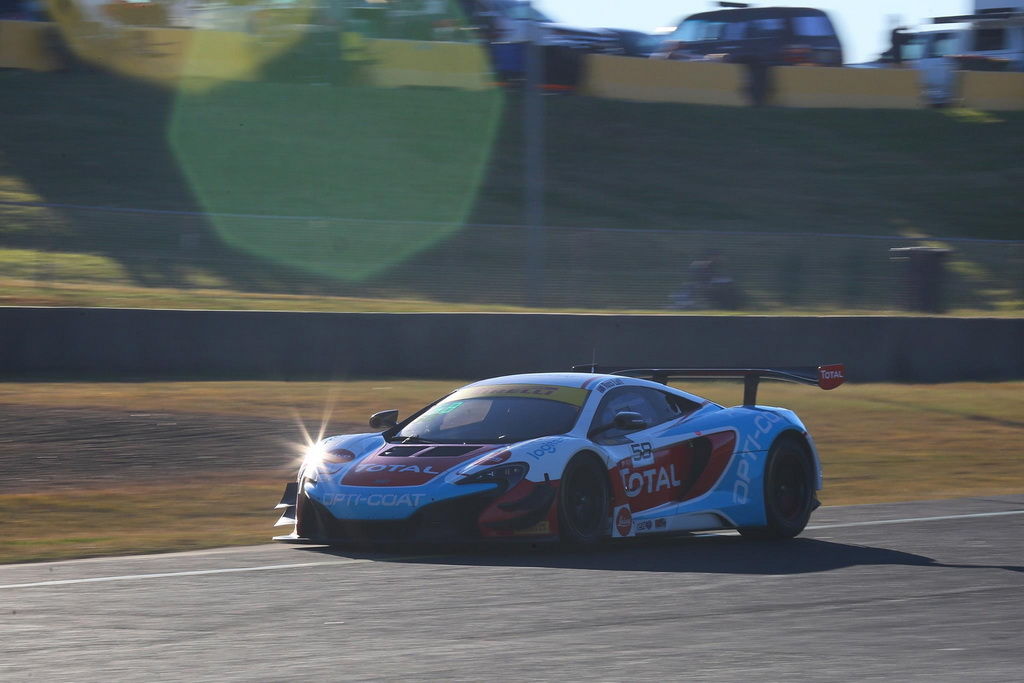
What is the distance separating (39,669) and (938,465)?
38.4 feet

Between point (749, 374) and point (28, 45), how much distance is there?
97.0ft

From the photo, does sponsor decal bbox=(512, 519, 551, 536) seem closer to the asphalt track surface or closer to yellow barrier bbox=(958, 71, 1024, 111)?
the asphalt track surface

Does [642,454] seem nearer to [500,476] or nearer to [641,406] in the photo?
[641,406]

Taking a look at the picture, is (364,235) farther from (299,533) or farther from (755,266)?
(299,533)

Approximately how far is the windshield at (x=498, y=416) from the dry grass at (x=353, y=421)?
144 centimetres

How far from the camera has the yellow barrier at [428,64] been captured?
37.8 m

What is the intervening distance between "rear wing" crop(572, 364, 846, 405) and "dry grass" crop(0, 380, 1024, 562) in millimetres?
2581

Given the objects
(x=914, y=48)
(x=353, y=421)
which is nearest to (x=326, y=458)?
(x=353, y=421)

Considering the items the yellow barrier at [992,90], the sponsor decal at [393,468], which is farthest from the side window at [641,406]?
the yellow barrier at [992,90]

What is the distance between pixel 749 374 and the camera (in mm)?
11023

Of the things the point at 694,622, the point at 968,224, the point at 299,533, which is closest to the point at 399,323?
the point at 299,533

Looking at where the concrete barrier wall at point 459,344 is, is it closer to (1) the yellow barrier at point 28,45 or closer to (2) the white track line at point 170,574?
(2) the white track line at point 170,574

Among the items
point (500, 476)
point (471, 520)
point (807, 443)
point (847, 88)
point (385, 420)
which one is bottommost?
point (847, 88)

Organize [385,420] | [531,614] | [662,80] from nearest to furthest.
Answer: [531,614] < [385,420] < [662,80]
